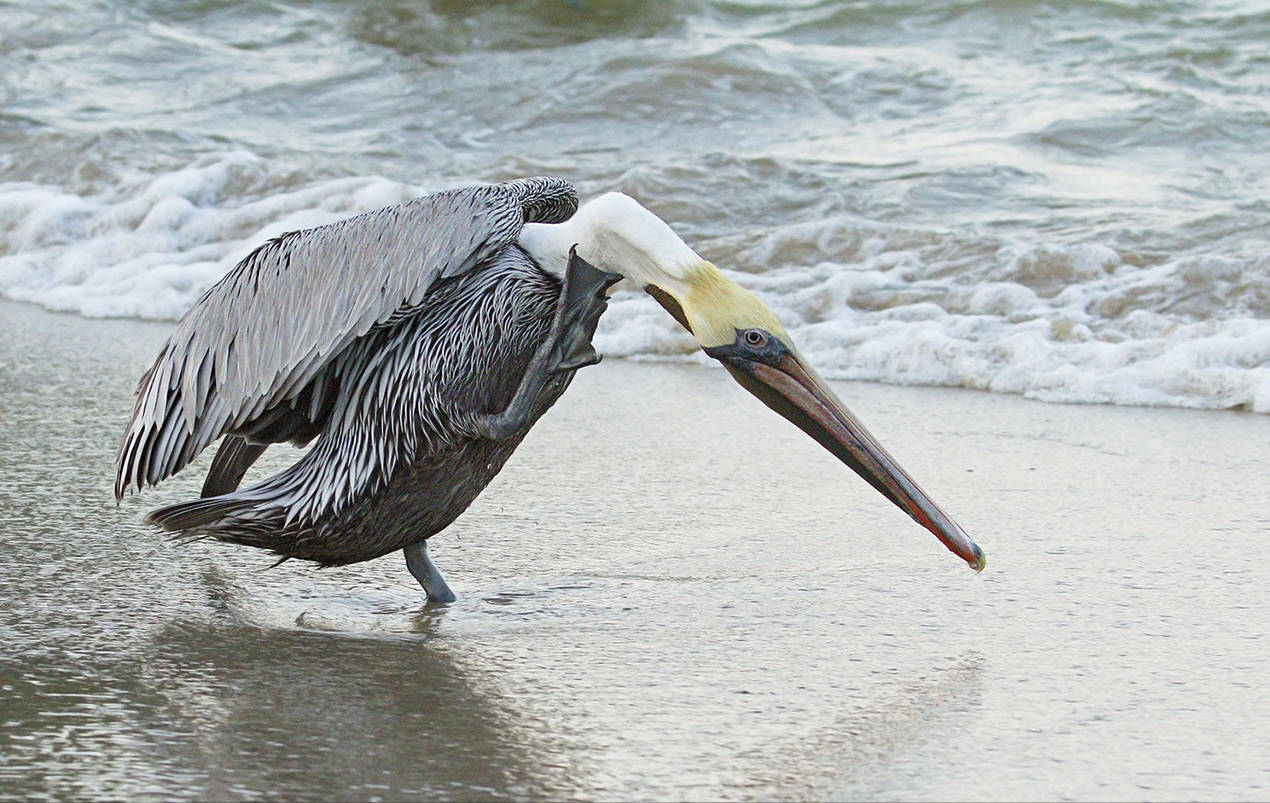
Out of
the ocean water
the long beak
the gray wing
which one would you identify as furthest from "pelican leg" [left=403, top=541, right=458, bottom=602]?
the ocean water

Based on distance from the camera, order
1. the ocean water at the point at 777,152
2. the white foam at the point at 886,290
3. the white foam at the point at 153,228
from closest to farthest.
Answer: the white foam at the point at 886,290
the ocean water at the point at 777,152
the white foam at the point at 153,228

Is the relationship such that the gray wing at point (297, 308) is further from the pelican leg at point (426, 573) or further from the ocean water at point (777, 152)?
the ocean water at point (777, 152)

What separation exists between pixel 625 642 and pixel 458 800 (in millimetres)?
835

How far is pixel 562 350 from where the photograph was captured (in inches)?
122

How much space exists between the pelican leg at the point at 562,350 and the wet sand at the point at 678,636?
1.40 feet

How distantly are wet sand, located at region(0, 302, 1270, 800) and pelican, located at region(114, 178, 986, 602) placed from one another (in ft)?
0.76

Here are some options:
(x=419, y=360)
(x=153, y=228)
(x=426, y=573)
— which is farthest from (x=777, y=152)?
(x=419, y=360)

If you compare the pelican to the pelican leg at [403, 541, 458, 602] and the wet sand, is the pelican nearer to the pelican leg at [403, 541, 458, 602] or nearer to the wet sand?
the pelican leg at [403, 541, 458, 602]

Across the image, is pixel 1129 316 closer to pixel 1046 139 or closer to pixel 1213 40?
pixel 1046 139

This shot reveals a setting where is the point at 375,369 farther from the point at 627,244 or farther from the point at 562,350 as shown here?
the point at 627,244

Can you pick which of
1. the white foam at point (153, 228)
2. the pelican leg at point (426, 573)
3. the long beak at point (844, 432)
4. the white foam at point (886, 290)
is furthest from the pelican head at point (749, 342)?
the white foam at point (153, 228)

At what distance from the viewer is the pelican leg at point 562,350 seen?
305cm

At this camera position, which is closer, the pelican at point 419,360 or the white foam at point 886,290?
the pelican at point 419,360

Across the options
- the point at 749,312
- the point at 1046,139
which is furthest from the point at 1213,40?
the point at 749,312
